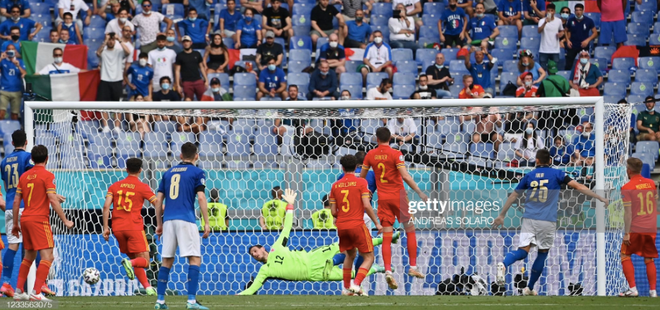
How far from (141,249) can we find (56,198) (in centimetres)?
127

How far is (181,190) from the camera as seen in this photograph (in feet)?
27.1

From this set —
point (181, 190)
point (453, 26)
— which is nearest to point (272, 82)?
point (453, 26)

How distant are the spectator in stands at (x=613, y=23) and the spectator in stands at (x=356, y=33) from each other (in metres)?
4.72

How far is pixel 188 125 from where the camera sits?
12695 mm

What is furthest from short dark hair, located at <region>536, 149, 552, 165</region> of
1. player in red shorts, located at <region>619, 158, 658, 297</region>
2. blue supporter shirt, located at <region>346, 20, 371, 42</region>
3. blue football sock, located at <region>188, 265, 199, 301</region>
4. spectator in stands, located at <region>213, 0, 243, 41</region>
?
spectator in stands, located at <region>213, 0, 243, 41</region>

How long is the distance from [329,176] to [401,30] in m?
6.75

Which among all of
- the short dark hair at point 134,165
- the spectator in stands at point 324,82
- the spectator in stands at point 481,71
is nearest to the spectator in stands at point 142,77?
the spectator in stands at point 324,82

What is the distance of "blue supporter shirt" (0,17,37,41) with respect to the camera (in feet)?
58.3

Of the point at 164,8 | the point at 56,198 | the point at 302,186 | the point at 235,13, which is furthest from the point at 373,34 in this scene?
the point at 56,198

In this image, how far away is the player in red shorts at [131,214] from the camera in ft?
31.2

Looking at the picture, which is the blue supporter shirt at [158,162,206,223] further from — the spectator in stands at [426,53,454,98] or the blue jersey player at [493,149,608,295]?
the spectator in stands at [426,53,454,98]

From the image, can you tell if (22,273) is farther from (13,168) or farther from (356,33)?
(356,33)

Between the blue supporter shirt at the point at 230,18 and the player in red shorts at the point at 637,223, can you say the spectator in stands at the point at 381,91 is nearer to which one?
the blue supporter shirt at the point at 230,18

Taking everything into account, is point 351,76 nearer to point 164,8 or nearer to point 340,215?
point 164,8
